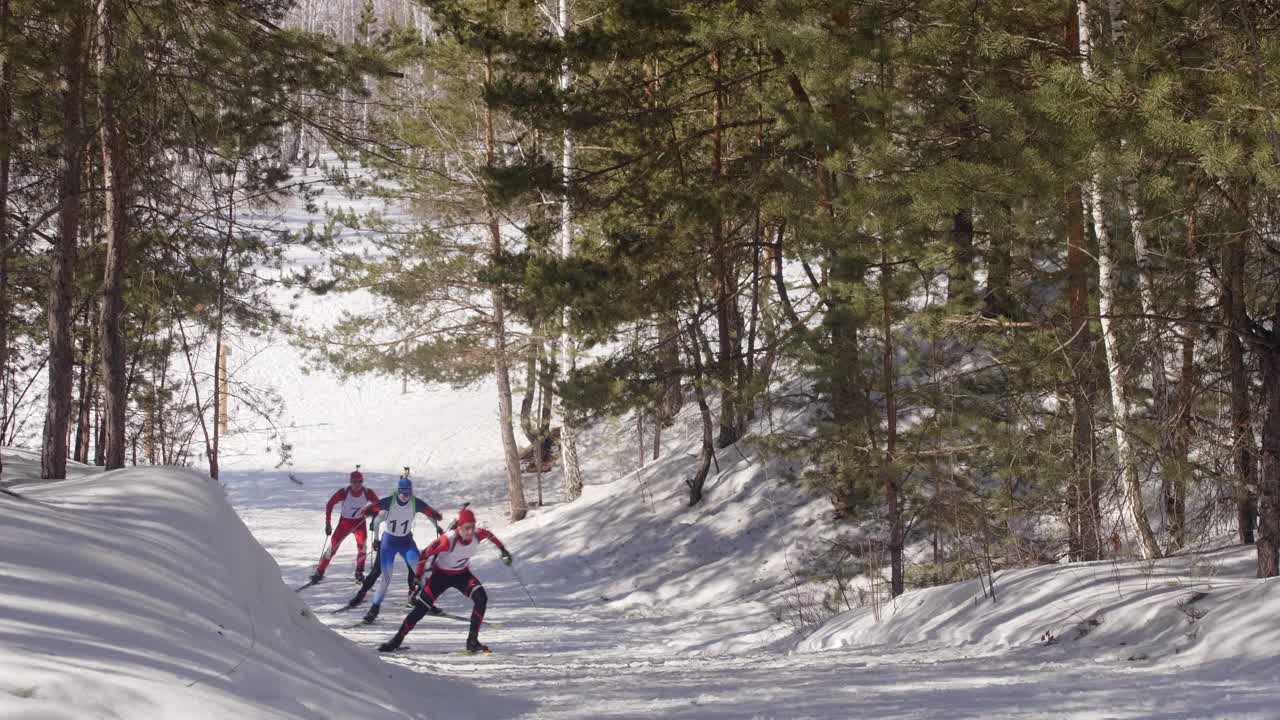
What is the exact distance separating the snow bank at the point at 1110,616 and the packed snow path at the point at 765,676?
234mm

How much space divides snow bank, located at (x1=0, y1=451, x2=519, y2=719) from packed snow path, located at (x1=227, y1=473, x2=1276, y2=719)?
1.05 meters

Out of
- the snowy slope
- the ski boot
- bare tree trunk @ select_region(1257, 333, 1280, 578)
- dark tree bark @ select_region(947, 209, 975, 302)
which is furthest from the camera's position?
the snowy slope

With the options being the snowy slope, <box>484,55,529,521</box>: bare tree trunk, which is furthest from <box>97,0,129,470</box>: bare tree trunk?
the snowy slope

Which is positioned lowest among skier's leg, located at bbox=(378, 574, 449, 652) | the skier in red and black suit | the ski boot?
the ski boot

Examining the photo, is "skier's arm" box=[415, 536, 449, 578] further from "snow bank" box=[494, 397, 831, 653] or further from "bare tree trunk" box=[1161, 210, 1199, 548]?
"bare tree trunk" box=[1161, 210, 1199, 548]

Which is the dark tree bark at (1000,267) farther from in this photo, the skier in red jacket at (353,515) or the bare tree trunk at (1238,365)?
the skier in red jacket at (353,515)

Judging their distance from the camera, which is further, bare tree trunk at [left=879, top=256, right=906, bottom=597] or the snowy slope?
the snowy slope

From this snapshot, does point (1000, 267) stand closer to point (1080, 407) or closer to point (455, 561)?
point (1080, 407)

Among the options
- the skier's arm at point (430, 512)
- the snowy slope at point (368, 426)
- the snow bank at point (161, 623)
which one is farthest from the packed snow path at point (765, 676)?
the snowy slope at point (368, 426)

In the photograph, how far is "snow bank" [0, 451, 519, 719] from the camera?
3713 millimetres

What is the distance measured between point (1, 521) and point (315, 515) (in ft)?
83.5

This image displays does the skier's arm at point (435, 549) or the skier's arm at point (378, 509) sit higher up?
the skier's arm at point (378, 509)

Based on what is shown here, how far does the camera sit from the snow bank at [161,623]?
371cm

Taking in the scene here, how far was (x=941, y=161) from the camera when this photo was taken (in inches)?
352
